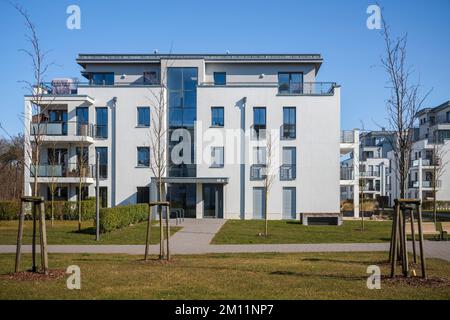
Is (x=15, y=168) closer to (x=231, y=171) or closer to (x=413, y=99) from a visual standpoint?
(x=231, y=171)

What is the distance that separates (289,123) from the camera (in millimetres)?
36281

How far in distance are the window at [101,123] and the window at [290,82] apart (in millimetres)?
12949

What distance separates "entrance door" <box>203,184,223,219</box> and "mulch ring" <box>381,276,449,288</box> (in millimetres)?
25935

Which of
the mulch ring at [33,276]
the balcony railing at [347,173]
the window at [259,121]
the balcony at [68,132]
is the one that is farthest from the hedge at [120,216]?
the balcony railing at [347,173]

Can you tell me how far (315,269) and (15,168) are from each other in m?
50.3

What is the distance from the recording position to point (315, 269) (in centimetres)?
1152

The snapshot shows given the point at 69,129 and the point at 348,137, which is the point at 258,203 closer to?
the point at 348,137

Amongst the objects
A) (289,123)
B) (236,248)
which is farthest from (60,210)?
(236,248)

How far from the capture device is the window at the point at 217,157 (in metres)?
35.9

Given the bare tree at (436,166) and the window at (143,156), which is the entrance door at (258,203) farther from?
the bare tree at (436,166)

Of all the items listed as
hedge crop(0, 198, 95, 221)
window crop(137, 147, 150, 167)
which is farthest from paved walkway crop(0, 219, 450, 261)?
window crop(137, 147, 150, 167)
